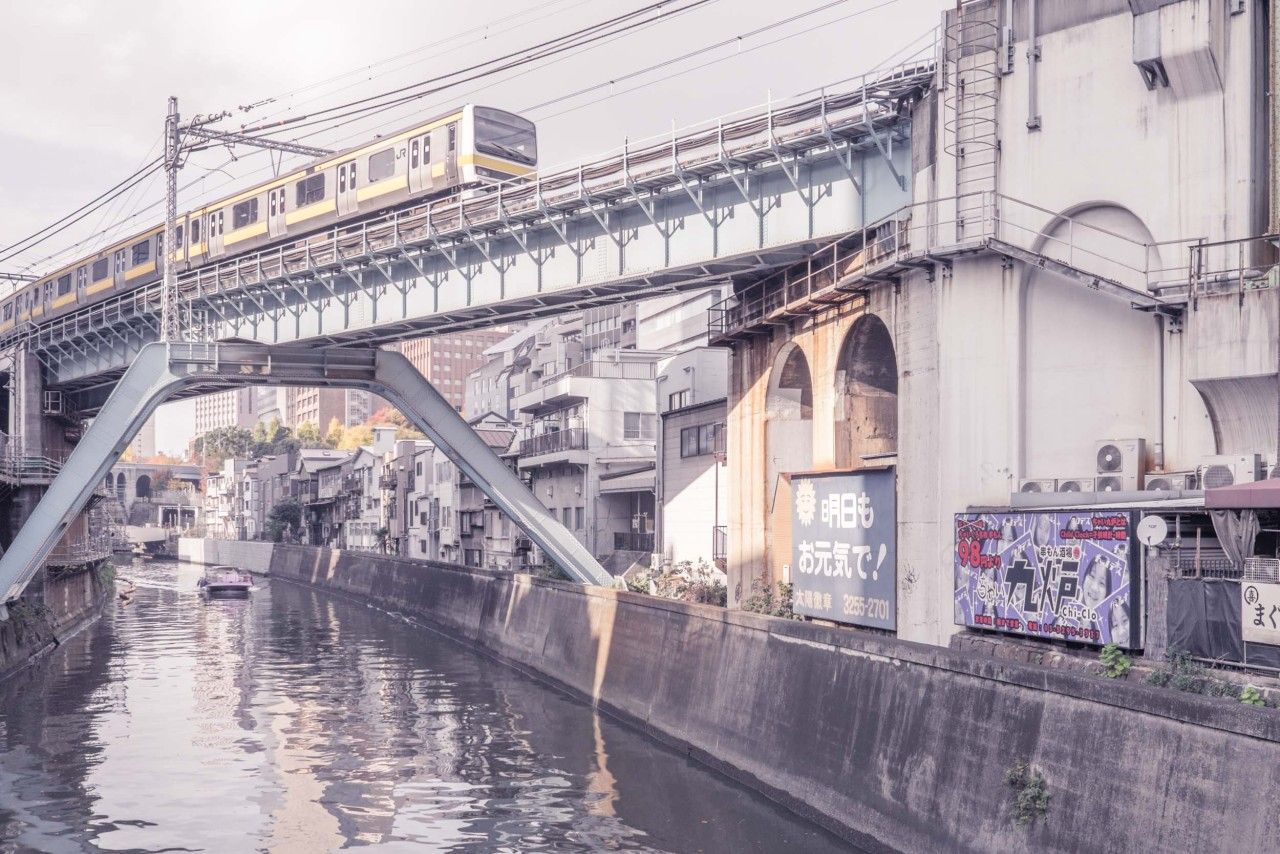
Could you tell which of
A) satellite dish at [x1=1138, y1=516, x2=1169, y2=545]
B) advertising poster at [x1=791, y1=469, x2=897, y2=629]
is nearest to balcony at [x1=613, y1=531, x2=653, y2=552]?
advertising poster at [x1=791, y1=469, x2=897, y2=629]

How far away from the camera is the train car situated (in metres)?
44.9

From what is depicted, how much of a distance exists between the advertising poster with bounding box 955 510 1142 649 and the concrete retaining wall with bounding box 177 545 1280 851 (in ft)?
5.82

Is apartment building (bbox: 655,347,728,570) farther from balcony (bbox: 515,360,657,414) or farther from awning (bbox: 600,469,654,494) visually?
balcony (bbox: 515,360,657,414)

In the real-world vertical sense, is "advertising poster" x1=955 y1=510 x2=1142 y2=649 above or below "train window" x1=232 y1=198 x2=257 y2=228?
below

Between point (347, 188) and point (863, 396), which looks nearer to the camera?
point (863, 396)

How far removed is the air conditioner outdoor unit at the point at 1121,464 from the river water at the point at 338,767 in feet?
28.5

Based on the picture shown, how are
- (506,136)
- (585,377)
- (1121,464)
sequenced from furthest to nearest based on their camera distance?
(585,377), (506,136), (1121,464)

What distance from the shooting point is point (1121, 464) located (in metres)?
25.1

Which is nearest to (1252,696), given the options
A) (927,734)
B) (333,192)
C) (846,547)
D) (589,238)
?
(927,734)

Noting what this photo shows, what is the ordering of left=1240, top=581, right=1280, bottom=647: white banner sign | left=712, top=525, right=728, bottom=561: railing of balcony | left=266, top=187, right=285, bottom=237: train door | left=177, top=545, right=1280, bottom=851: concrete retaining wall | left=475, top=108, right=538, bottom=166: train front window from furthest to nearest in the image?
Answer: left=266, top=187, right=285, bottom=237: train door → left=712, top=525, right=728, bottom=561: railing of balcony → left=475, top=108, right=538, bottom=166: train front window → left=1240, top=581, right=1280, bottom=647: white banner sign → left=177, top=545, right=1280, bottom=851: concrete retaining wall

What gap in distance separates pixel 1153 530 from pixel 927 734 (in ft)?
17.7

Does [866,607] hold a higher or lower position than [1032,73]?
lower

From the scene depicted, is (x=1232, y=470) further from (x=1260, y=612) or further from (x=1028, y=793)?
(x=1028, y=793)

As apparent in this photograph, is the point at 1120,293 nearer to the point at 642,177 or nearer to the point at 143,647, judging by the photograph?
the point at 642,177
